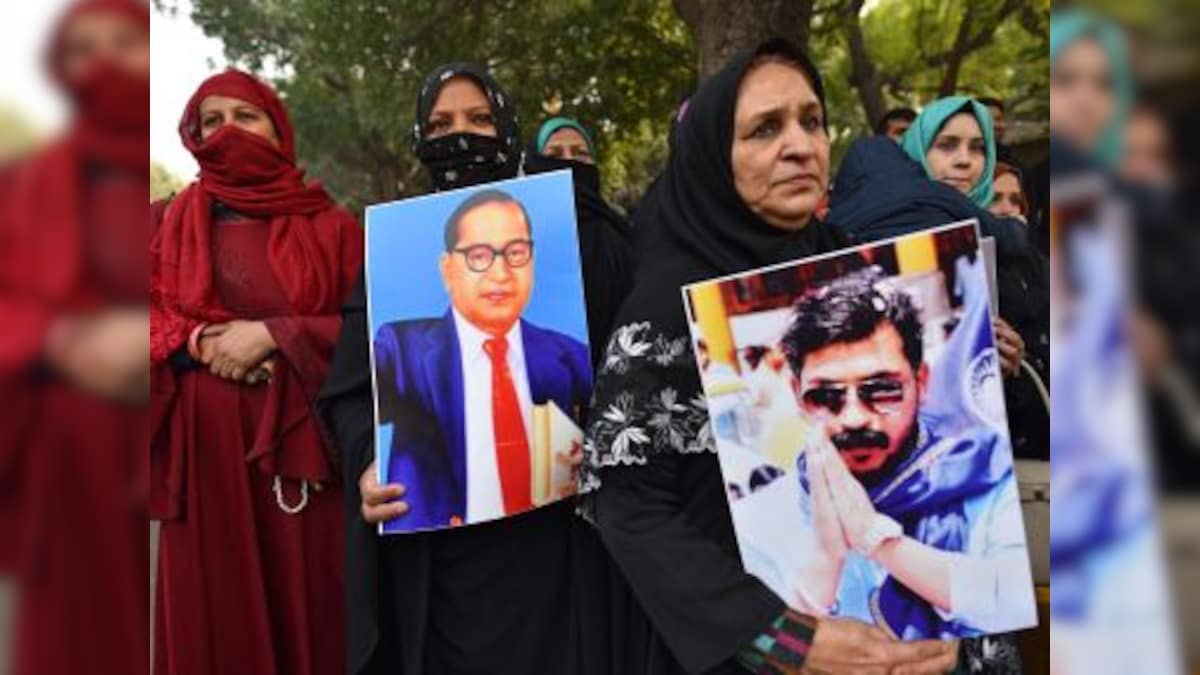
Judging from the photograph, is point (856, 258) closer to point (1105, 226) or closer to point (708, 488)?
point (708, 488)

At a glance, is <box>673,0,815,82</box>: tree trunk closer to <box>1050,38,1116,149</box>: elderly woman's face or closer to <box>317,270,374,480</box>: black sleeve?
<box>317,270,374,480</box>: black sleeve

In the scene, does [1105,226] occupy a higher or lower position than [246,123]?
lower

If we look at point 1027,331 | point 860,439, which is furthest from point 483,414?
point 1027,331

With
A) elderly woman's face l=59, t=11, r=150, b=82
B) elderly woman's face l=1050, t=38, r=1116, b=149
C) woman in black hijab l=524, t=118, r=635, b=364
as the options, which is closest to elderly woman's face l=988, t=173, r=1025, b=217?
woman in black hijab l=524, t=118, r=635, b=364

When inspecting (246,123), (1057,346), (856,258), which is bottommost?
(1057,346)

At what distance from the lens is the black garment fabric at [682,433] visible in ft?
5.03

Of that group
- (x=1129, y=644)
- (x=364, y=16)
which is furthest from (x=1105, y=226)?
(x=364, y=16)

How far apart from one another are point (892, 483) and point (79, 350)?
1061 mm

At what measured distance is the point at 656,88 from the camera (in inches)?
392

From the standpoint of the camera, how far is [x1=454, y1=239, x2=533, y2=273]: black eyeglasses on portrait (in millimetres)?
2020

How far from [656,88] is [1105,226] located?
9573 mm

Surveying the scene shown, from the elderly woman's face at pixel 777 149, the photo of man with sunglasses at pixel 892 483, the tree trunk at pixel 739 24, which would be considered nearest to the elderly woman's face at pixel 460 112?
the elderly woman's face at pixel 777 149

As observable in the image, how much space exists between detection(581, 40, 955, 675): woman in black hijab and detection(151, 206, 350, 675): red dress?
43.7 inches

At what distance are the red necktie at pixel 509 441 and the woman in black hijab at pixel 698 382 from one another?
239 mm
